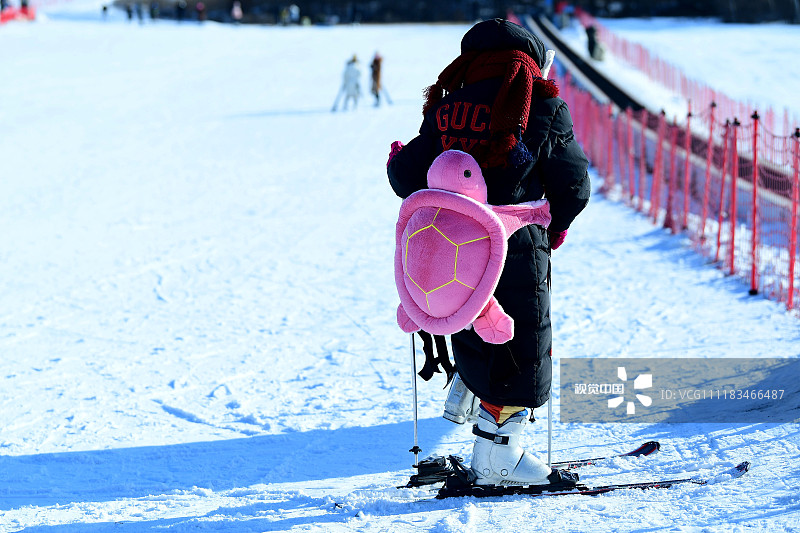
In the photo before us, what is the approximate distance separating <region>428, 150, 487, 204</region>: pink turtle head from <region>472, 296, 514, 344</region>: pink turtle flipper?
340mm

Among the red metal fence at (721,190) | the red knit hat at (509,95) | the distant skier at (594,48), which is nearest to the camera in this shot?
the red knit hat at (509,95)

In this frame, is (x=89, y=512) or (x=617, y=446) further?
(x=617, y=446)

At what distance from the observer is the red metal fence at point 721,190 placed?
6.30 m

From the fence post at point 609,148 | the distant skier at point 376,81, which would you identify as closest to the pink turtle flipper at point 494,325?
the fence post at point 609,148

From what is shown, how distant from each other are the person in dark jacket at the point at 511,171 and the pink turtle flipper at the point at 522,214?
2cm

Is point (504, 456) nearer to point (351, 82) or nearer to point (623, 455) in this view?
point (623, 455)

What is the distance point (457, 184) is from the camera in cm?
265

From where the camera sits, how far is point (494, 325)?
106 inches

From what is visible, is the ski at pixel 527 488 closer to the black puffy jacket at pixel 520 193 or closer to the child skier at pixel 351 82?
the black puffy jacket at pixel 520 193

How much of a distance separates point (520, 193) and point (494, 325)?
432mm

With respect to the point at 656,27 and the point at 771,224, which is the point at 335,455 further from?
the point at 656,27

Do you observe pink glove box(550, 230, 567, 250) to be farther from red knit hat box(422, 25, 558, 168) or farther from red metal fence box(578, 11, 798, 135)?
red metal fence box(578, 11, 798, 135)

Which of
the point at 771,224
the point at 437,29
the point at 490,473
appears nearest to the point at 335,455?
the point at 490,473

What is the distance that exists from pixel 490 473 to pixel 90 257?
18.0 ft
